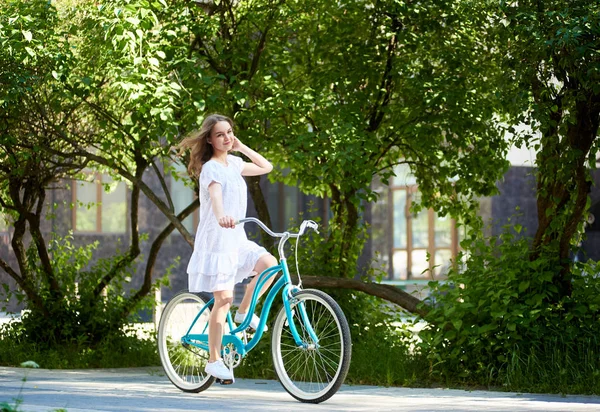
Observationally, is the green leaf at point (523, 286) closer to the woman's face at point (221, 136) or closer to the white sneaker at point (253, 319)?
the white sneaker at point (253, 319)

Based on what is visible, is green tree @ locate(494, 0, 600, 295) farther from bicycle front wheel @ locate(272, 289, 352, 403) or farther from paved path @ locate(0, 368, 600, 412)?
bicycle front wheel @ locate(272, 289, 352, 403)

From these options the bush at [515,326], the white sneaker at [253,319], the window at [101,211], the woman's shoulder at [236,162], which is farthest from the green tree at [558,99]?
the window at [101,211]

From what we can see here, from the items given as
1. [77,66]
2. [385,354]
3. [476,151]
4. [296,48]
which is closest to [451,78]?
[476,151]

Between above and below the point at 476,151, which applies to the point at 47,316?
below

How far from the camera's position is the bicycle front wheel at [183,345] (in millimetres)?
7965

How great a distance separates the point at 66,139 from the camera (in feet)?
34.5

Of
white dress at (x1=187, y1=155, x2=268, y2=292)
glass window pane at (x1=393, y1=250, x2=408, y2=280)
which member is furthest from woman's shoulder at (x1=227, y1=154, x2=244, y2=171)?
glass window pane at (x1=393, y1=250, x2=408, y2=280)

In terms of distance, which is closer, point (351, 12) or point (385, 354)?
point (385, 354)

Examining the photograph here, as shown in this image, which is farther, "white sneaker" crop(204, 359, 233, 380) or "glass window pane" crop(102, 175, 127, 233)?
"glass window pane" crop(102, 175, 127, 233)

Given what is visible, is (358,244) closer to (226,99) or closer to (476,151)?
(476,151)

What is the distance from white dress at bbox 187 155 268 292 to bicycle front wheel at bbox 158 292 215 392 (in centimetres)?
56

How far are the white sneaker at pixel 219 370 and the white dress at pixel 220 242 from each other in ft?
1.62

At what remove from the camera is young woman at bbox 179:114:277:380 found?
7.37 meters

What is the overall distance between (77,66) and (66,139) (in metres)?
0.85
